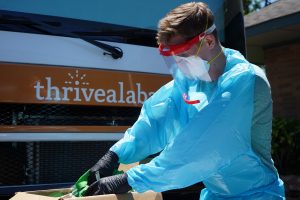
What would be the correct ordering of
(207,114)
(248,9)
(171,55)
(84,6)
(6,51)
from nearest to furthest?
(207,114) < (171,55) < (6,51) < (84,6) < (248,9)

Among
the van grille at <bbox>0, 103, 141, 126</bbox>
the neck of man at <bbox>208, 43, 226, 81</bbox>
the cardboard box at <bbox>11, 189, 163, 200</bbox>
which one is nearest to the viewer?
the cardboard box at <bbox>11, 189, 163, 200</bbox>

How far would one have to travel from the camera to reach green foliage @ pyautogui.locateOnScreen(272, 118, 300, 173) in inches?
315

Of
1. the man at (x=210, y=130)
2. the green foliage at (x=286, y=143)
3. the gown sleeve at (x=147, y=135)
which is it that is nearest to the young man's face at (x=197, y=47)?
the man at (x=210, y=130)

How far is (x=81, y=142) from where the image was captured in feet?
9.87

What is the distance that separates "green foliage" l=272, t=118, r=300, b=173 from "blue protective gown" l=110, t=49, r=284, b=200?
19.9ft

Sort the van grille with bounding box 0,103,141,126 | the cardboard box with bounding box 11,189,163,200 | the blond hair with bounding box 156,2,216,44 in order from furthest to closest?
1. the van grille with bounding box 0,103,141,126
2. the blond hair with bounding box 156,2,216,44
3. the cardboard box with bounding box 11,189,163,200

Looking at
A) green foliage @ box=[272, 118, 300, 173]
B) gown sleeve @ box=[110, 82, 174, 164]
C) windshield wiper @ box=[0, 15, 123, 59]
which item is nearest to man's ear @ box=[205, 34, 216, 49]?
gown sleeve @ box=[110, 82, 174, 164]

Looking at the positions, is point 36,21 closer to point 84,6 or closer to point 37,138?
point 84,6

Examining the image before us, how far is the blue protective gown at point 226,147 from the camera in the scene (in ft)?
6.36

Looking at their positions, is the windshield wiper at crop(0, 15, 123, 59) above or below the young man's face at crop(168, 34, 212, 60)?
above

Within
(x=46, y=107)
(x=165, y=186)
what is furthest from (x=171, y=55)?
(x=46, y=107)

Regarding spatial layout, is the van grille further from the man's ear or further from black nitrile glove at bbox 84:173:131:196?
the man's ear

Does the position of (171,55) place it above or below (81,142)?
above

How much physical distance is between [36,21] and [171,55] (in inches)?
46.5
